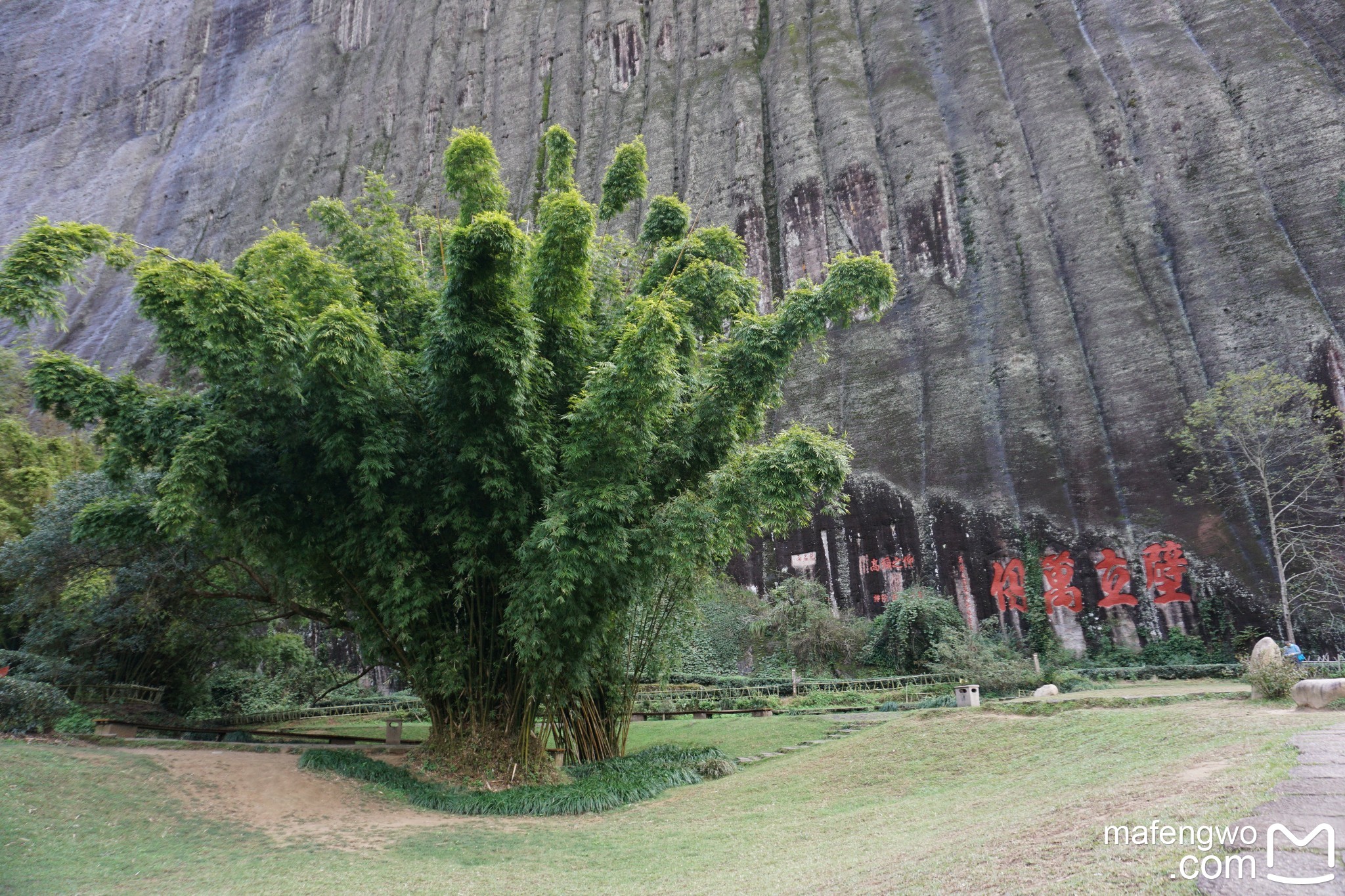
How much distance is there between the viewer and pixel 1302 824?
98.3 inches

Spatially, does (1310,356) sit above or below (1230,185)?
below

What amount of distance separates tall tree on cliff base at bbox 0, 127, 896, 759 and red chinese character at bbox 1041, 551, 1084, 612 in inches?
494

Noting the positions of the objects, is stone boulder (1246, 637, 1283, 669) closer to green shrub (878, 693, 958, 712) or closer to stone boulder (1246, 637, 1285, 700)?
stone boulder (1246, 637, 1285, 700)

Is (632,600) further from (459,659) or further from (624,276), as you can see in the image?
(624,276)

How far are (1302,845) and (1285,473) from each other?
59.2 feet

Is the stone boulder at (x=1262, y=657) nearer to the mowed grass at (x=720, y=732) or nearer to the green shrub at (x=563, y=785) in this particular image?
the mowed grass at (x=720, y=732)

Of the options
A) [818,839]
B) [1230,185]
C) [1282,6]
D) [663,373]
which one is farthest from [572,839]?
[1282,6]

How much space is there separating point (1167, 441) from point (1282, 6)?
15.4 meters

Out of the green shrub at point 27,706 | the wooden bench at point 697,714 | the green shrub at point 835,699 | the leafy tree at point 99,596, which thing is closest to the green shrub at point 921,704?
the green shrub at point 835,699

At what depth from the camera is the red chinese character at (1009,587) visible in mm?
18094

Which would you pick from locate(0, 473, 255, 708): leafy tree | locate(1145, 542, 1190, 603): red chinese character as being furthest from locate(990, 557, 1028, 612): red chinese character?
locate(0, 473, 255, 708): leafy tree

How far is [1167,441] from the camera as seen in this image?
58.9ft

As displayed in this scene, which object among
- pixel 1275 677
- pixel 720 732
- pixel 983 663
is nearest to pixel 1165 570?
pixel 983 663

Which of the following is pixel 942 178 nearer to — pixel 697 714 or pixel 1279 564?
pixel 1279 564
